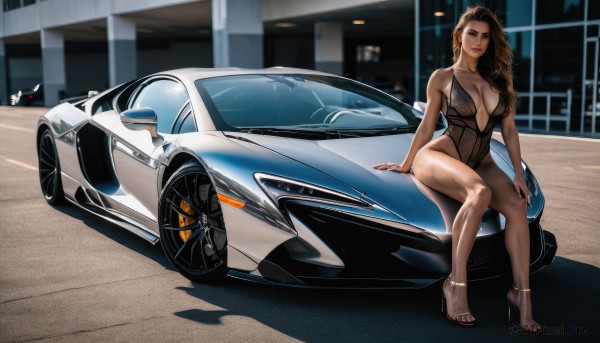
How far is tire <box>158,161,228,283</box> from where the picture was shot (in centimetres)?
435

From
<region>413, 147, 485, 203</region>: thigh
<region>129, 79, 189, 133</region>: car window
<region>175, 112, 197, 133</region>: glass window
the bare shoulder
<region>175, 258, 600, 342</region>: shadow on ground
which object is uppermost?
the bare shoulder

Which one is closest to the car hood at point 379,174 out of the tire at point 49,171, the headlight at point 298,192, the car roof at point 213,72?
the headlight at point 298,192

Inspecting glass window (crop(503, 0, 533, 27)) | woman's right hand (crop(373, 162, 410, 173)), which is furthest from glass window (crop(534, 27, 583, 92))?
woman's right hand (crop(373, 162, 410, 173))

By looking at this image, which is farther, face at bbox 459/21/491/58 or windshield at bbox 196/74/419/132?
windshield at bbox 196/74/419/132

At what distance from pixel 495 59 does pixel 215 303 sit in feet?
6.41

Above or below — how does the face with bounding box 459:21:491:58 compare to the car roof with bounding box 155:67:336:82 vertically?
above

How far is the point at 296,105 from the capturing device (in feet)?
16.9

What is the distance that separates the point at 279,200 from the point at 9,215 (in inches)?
148

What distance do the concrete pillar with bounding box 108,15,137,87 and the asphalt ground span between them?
29.3 metres

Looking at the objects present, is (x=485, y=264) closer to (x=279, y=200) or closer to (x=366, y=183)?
(x=366, y=183)

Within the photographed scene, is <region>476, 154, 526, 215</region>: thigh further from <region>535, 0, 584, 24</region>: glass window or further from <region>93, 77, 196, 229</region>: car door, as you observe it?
<region>535, 0, 584, 24</region>: glass window

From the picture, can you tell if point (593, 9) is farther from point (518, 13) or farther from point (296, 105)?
point (296, 105)

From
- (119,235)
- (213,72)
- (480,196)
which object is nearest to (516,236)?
(480,196)

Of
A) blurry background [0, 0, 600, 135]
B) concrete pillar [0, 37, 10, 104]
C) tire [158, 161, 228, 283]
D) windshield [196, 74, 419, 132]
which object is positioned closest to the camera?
tire [158, 161, 228, 283]
